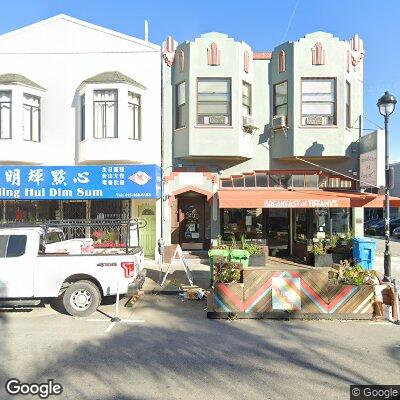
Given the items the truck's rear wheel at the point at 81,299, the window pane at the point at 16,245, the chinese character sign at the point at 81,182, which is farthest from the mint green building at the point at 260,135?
the window pane at the point at 16,245

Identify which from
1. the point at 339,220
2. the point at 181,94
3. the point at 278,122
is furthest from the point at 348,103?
the point at 181,94

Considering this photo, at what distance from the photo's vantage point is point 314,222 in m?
15.4

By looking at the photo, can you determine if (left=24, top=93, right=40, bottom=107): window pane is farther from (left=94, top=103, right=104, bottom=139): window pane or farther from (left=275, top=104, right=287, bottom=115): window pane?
(left=275, top=104, right=287, bottom=115): window pane

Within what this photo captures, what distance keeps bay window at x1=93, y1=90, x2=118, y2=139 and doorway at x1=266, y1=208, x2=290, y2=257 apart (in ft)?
23.8

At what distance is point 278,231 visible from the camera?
15.7 metres

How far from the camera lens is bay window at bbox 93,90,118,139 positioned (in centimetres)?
1439

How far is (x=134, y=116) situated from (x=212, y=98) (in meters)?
3.22

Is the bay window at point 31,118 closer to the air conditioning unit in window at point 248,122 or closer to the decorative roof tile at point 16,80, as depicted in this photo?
the decorative roof tile at point 16,80

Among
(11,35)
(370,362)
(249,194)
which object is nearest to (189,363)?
(370,362)

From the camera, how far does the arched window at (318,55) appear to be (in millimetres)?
14539

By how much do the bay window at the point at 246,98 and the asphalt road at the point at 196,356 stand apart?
961cm

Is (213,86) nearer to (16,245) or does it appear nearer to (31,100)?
(31,100)

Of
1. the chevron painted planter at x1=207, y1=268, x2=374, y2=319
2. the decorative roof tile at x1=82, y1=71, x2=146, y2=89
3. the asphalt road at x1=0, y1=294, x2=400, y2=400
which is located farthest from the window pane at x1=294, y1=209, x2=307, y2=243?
the decorative roof tile at x1=82, y1=71, x2=146, y2=89

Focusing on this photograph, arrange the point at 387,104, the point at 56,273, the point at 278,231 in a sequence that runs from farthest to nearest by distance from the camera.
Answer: the point at 278,231
the point at 387,104
the point at 56,273
